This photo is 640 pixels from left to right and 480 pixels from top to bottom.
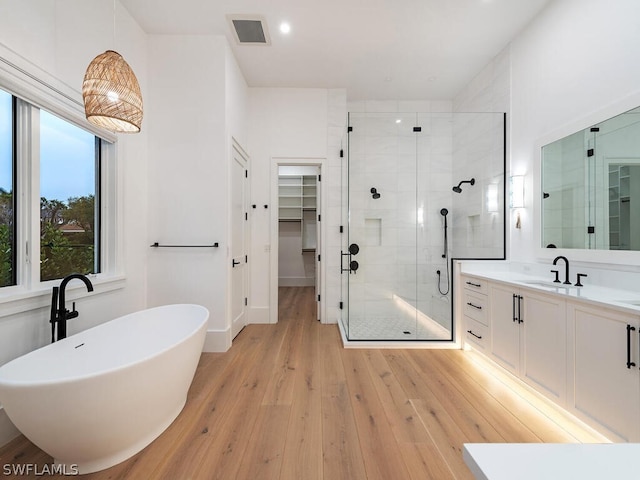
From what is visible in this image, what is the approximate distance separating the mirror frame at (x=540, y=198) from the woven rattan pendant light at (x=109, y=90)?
333 cm

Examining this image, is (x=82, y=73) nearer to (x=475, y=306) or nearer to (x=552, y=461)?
(x=552, y=461)

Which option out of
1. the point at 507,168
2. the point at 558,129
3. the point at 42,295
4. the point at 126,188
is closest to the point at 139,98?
the point at 126,188

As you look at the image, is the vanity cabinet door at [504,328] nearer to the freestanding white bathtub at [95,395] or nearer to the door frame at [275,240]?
the door frame at [275,240]

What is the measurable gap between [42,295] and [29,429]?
94cm

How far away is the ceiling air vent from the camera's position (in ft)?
8.94

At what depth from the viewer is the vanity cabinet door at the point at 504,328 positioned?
2240 millimetres

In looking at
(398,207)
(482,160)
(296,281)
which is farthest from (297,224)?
(482,160)

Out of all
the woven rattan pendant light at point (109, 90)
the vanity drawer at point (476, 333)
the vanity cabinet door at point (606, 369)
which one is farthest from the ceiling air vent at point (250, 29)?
the vanity drawer at point (476, 333)

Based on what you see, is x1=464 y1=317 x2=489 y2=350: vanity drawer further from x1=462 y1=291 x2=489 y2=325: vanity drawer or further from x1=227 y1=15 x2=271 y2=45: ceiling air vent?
x1=227 y1=15 x2=271 y2=45: ceiling air vent

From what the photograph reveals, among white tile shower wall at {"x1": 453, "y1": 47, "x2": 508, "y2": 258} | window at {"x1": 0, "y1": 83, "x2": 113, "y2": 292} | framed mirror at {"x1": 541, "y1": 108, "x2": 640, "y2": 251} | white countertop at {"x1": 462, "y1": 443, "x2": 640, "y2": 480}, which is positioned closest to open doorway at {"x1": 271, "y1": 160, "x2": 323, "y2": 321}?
white tile shower wall at {"x1": 453, "y1": 47, "x2": 508, "y2": 258}

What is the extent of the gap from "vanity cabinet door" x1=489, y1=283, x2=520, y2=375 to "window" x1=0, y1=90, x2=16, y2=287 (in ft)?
11.8

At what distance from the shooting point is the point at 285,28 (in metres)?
2.85

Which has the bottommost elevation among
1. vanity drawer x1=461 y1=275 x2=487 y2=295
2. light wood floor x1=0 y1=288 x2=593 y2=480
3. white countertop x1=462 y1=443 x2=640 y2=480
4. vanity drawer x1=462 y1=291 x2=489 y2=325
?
light wood floor x1=0 y1=288 x2=593 y2=480

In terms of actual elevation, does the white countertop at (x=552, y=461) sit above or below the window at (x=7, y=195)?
below
